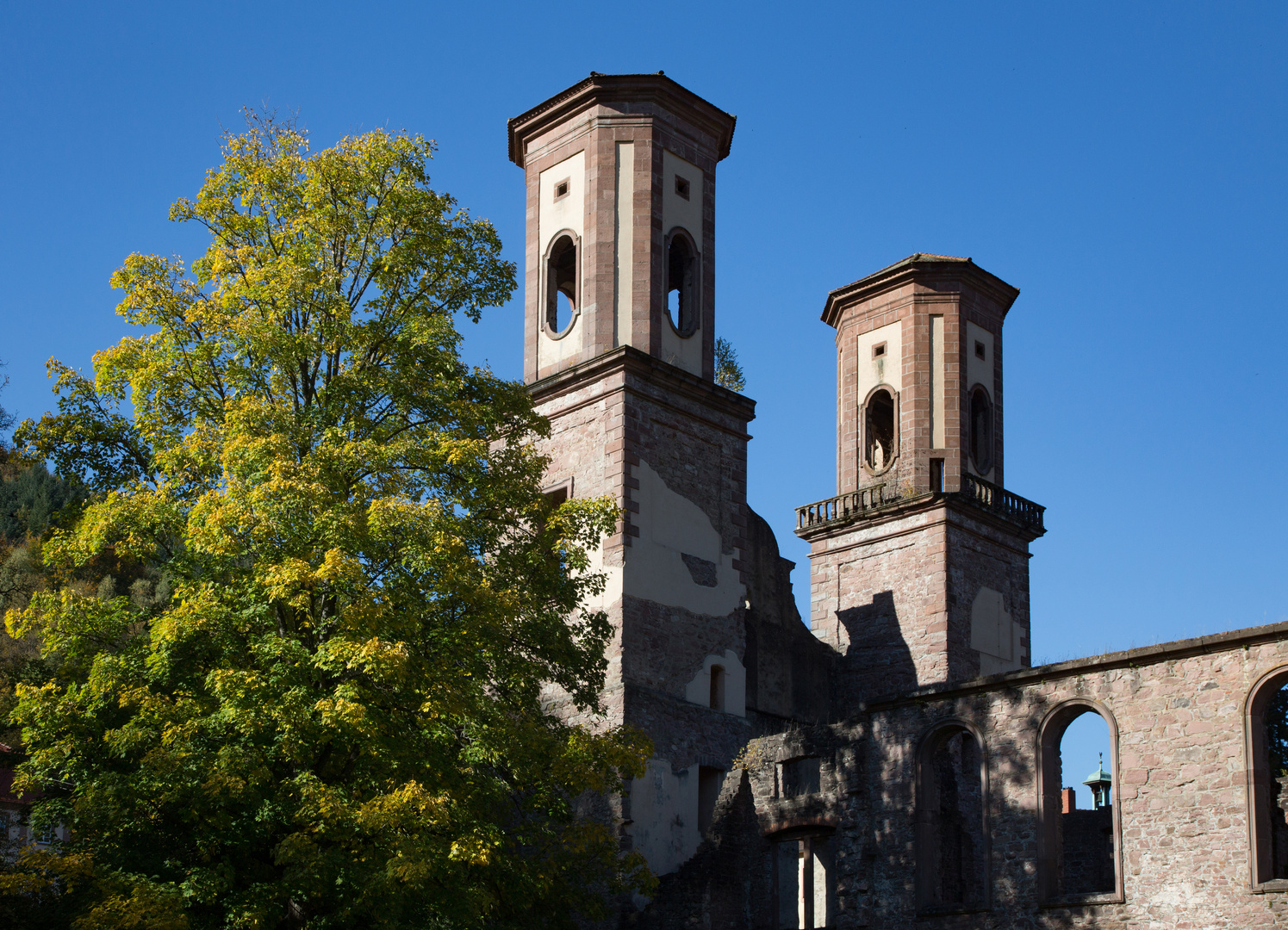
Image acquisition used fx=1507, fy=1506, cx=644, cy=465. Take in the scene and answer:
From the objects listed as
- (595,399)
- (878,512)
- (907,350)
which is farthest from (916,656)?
(595,399)

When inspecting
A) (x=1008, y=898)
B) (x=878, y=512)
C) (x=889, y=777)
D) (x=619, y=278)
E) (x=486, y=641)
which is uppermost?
(x=619, y=278)

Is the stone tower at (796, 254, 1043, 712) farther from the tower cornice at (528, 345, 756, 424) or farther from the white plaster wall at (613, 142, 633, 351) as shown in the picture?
the white plaster wall at (613, 142, 633, 351)

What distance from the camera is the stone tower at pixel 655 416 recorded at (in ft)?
76.4

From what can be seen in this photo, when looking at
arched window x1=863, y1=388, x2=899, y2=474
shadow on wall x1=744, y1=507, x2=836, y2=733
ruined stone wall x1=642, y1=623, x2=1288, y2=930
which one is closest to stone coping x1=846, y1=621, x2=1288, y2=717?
ruined stone wall x1=642, y1=623, x2=1288, y2=930

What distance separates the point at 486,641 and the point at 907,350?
61.8 feet

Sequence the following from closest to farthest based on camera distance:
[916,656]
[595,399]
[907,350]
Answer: [595,399] < [916,656] < [907,350]

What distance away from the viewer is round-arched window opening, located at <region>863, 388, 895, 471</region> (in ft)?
111

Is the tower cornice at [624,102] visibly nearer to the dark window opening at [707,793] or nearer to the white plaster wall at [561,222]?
the white plaster wall at [561,222]

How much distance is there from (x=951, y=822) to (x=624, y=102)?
1339 centimetres

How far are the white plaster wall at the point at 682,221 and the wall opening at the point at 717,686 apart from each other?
5.20m

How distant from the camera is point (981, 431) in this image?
3381 centimetres

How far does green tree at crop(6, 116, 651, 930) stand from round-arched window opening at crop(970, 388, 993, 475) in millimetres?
16164

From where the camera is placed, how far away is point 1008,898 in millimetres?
18938

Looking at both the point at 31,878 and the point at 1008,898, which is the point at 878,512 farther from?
the point at 31,878
